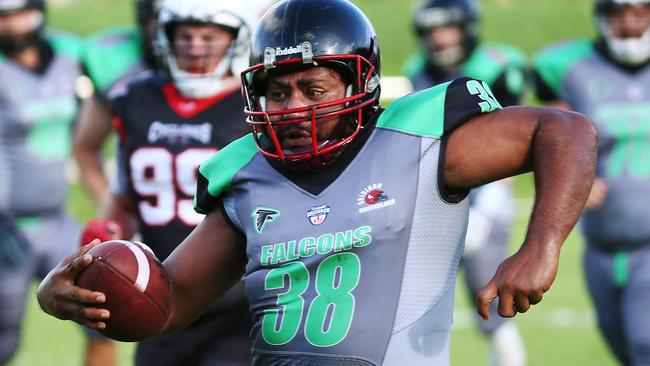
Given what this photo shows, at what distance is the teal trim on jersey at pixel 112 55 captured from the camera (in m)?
6.66

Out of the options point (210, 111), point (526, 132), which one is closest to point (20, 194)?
point (210, 111)

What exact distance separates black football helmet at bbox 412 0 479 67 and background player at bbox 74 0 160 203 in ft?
6.49

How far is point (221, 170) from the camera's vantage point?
10.8 ft

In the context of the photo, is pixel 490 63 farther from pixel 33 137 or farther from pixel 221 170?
pixel 221 170

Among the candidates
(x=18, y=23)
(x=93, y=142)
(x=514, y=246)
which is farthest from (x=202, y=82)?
(x=514, y=246)

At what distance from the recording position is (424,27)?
784 cm

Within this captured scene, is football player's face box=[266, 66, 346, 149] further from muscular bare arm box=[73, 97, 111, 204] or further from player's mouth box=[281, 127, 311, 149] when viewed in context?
muscular bare arm box=[73, 97, 111, 204]

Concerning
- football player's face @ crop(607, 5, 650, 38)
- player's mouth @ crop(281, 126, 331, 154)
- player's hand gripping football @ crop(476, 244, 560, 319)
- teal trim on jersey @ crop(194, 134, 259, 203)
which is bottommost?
football player's face @ crop(607, 5, 650, 38)

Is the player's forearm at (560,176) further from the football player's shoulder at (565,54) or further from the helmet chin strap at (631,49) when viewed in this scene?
the football player's shoulder at (565,54)

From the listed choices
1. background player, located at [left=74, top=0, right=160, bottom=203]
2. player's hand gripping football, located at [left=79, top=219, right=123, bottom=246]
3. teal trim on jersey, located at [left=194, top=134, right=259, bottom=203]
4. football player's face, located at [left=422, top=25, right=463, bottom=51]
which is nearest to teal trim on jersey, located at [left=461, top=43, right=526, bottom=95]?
football player's face, located at [left=422, top=25, right=463, bottom=51]

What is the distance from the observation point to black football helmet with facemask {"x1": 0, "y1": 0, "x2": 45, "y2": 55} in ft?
22.4

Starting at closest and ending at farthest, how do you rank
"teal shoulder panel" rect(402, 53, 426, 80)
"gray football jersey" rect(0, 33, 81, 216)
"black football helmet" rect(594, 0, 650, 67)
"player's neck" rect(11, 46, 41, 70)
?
"black football helmet" rect(594, 0, 650, 67)
"gray football jersey" rect(0, 33, 81, 216)
"player's neck" rect(11, 46, 41, 70)
"teal shoulder panel" rect(402, 53, 426, 80)

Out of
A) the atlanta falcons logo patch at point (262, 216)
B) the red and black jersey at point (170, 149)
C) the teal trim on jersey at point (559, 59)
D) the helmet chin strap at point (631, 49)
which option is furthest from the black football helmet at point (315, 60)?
the teal trim on jersey at point (559, 59)

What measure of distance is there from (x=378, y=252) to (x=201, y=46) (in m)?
1.80
